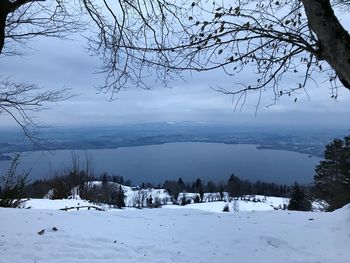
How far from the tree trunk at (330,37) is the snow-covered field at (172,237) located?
4119 mm

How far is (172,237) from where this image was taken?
25.9 feet

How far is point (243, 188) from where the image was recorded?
241 feet

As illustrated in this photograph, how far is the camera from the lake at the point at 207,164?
9651cm

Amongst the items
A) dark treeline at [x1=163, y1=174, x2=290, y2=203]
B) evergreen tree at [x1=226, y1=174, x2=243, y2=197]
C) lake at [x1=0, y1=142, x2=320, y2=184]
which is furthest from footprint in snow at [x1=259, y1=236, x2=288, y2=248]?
lake at [x1=0, y1=142, x2=320, y2=184]

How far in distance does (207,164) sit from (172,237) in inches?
4891

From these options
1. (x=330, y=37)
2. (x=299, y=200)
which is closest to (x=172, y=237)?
(x=330, y=37)

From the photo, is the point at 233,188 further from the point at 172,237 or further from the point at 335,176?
the point at 172,237

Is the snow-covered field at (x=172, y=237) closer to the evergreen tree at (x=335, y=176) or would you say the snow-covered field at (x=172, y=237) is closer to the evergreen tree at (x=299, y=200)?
the evergreen tree at (x=335, y=176)

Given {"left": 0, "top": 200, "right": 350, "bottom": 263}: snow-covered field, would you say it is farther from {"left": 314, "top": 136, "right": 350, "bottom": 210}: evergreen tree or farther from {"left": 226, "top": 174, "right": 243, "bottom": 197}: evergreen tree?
{"left": 226, "top": 174, "right": 243, "bottom": 197}: evergreen tree

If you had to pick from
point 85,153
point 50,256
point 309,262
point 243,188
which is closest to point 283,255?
A: point 309,262

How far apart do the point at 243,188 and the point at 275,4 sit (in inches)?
2747

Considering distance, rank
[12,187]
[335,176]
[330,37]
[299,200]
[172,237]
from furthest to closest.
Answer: [299,200], [335,176], [12,187], [172,237], [330,37]

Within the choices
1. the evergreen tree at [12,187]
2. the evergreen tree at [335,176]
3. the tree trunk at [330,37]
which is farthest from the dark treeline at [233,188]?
the tree trunk at [330,37]

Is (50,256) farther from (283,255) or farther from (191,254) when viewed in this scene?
(283,255)
